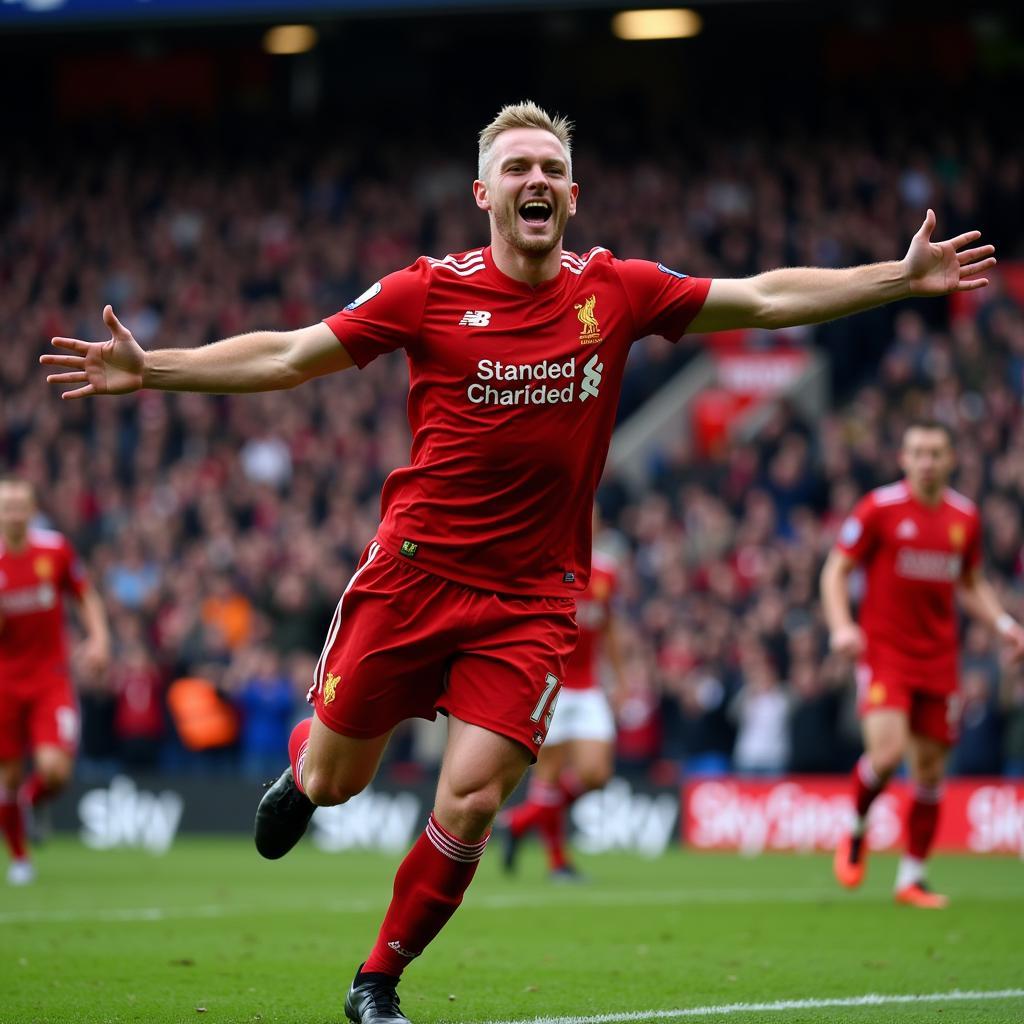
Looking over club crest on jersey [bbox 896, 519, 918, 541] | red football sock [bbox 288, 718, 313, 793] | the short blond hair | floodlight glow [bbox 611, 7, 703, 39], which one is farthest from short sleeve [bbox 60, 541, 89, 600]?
floodlight glow [bbox 611, 7, 703, 39]

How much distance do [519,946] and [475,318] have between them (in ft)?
13.6

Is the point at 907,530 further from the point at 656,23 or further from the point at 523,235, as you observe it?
the point at 656,23

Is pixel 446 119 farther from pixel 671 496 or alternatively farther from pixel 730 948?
pixel 730 948

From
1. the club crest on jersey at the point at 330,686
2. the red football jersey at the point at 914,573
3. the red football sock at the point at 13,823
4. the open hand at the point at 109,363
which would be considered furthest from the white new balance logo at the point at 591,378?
the red football sock at the point at 13,823

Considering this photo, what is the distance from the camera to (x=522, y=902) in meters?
11.9

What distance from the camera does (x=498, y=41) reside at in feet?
106

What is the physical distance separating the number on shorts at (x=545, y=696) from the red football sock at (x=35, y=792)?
7.44m

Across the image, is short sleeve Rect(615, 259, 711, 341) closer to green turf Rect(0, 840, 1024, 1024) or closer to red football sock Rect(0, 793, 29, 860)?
green turf Rect(0, 840, 1024, 1024)

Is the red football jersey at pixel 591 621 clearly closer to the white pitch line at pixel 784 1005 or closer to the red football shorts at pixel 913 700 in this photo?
the red football shorts at pixel 913 700

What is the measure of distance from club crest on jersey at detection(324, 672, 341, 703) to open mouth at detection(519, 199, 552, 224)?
5.50 ft

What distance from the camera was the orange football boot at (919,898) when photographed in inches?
440

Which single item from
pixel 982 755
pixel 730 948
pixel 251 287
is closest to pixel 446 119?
pixel 251 287

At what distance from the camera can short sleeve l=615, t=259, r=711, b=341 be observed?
6582 millimetres

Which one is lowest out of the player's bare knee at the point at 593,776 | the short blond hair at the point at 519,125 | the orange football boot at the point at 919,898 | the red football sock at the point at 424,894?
the orange football boot at the point at 919,898
